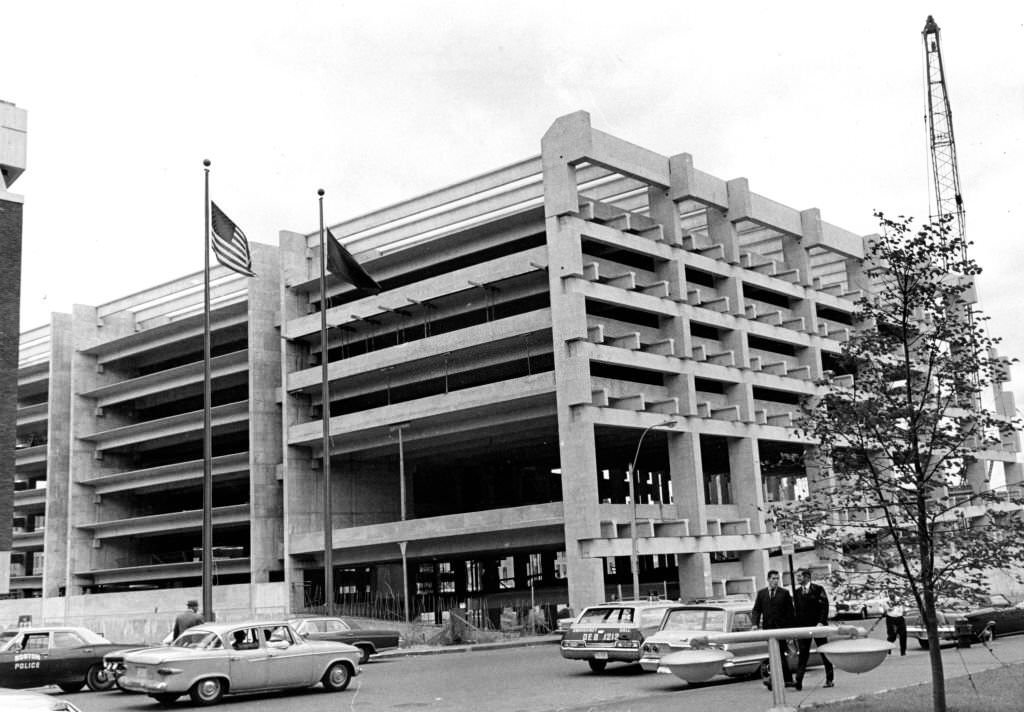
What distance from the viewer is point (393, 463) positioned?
6072 cm

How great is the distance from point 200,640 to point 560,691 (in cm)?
632

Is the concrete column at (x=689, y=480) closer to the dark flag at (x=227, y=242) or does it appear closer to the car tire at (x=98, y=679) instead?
the dark flag at (x=227, y=242)

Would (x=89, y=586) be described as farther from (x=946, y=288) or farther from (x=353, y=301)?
(x=946, y=288)

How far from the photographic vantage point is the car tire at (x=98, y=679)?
22.3m

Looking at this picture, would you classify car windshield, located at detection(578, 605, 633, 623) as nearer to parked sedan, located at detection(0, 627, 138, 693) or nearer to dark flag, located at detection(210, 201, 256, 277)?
parked sedan, located at detection(0, 627, 138, 693)

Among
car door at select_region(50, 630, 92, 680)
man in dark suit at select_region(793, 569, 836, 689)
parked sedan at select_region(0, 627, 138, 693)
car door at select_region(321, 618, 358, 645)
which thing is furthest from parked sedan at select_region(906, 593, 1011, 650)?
car door at select_region(50, 630, 92, 680)

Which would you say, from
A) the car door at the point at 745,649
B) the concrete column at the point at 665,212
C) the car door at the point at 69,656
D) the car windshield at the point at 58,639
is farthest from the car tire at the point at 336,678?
the concrete column at the point at 665,212

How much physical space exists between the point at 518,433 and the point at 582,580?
1097 cm

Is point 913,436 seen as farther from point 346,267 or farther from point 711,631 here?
point 346,267

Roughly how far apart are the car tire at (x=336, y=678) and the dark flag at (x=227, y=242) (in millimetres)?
17741

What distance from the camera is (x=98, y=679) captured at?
73.5 ft

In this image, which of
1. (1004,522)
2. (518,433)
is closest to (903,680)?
(1004,522)

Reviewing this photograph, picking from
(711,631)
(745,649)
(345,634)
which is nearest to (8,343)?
(345,634)

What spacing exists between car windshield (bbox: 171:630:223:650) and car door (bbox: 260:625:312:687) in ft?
2.82
